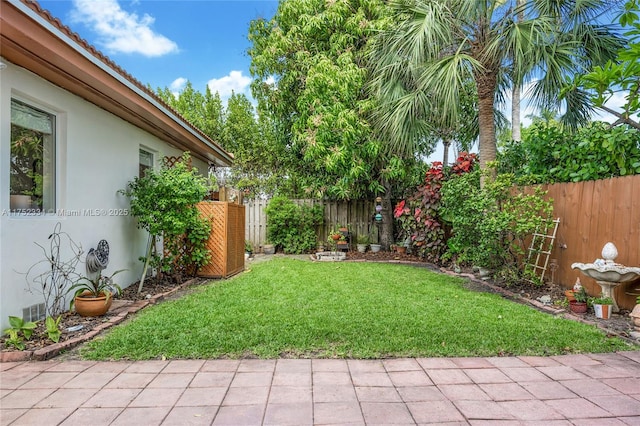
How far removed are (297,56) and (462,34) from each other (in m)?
4.19

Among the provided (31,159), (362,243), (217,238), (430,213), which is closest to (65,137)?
(31,159)

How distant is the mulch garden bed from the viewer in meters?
3.33

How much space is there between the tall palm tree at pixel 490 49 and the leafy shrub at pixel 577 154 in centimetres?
61

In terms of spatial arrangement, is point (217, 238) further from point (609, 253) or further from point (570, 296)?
point (609, 253)

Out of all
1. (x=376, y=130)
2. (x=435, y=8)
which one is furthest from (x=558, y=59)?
(x=376, y=130)

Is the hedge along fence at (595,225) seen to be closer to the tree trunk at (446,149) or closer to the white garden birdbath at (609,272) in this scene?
A: the white garden birdbath at (609,272)

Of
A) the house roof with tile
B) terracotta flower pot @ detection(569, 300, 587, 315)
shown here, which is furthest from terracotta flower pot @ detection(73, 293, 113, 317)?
terracotta flower pot @ detection(569, 300, 587, 315)

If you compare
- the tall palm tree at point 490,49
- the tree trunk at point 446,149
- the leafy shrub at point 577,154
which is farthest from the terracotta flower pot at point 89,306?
the tree trunk at point 446,149

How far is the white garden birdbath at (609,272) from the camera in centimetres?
406

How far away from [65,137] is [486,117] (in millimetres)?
6721

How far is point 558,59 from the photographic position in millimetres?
5699

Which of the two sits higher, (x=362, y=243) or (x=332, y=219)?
(x=332, y=219)

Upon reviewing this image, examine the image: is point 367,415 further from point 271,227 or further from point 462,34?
point 271,227

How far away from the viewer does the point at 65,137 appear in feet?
13.4
